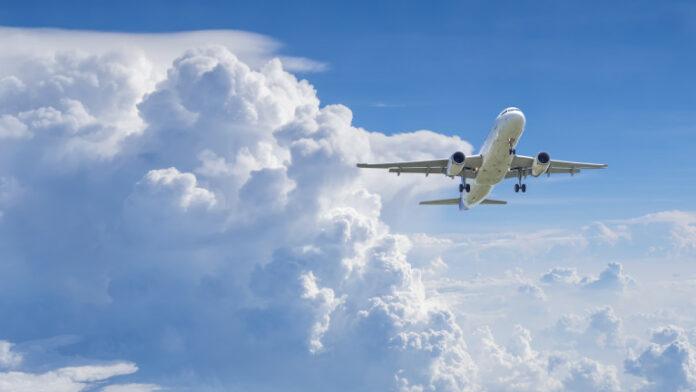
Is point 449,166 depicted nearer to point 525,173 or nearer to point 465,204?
point 525,173

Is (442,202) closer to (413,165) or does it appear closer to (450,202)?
(450,202)

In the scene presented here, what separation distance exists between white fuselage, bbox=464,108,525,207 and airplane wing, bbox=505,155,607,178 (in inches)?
167

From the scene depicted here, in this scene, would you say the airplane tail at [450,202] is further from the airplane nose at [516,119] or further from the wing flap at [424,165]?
the airplane nose at [516,119]

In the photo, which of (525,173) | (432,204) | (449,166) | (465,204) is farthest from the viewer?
(432,204)

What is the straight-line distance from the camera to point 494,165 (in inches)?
4577

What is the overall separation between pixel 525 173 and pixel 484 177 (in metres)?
10.2

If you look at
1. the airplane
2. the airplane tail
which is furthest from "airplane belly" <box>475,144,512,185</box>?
the airplane tail

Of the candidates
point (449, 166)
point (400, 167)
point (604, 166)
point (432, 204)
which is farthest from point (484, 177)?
point (432, 204)

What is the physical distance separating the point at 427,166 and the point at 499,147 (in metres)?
20.1

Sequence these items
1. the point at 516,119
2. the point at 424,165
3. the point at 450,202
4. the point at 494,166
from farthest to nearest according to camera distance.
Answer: the point at 450,202
the point at 424,165
the point at 494,166
the point at 516,119

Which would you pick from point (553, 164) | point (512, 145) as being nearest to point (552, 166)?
point (553, 164)

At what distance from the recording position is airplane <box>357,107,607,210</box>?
354 ft

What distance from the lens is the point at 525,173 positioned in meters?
129

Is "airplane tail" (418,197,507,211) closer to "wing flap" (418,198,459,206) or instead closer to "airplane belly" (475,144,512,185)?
"wing flap" (418,198,459,206)
